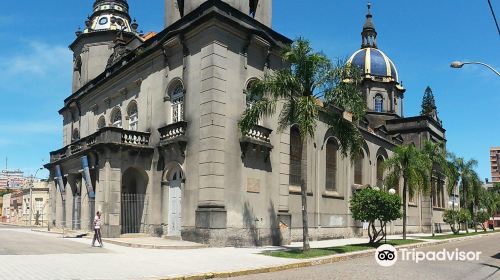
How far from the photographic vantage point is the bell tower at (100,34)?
36.9m

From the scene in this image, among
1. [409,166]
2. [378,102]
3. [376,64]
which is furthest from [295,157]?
[376,64]

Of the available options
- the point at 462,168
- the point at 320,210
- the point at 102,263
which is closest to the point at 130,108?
the point at 320,210

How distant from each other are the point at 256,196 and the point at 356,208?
5.28 meters

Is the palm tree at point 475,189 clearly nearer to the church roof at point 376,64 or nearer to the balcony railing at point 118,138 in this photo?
the church roof at point 376,64

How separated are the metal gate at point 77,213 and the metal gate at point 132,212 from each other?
5399 millimetres

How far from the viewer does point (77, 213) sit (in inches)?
1210

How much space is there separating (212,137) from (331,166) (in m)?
13.9

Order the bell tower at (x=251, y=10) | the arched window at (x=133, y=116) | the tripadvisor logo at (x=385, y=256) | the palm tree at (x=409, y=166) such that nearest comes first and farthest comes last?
1. the tripadvisor logo at (x=385, y=256)
2. the bell tower at (x=251, y=10)
3. the arched window at (x=133, y=116)
4. the palm tree at (x=409, y=166)

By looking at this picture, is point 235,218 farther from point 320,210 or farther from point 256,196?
point 320,210

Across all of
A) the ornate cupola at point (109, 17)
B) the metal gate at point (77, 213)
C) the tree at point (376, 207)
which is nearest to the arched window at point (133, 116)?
the metal gate at point (77, 213)

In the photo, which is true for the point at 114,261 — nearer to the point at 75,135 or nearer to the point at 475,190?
the point at 75,135

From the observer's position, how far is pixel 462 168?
50.9 m

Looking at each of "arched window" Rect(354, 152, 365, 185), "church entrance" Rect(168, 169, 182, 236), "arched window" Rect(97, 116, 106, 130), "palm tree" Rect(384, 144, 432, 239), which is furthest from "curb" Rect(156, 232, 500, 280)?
"arched window" Rect(97, 116, 106, 130)

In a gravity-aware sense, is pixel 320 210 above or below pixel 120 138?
below
